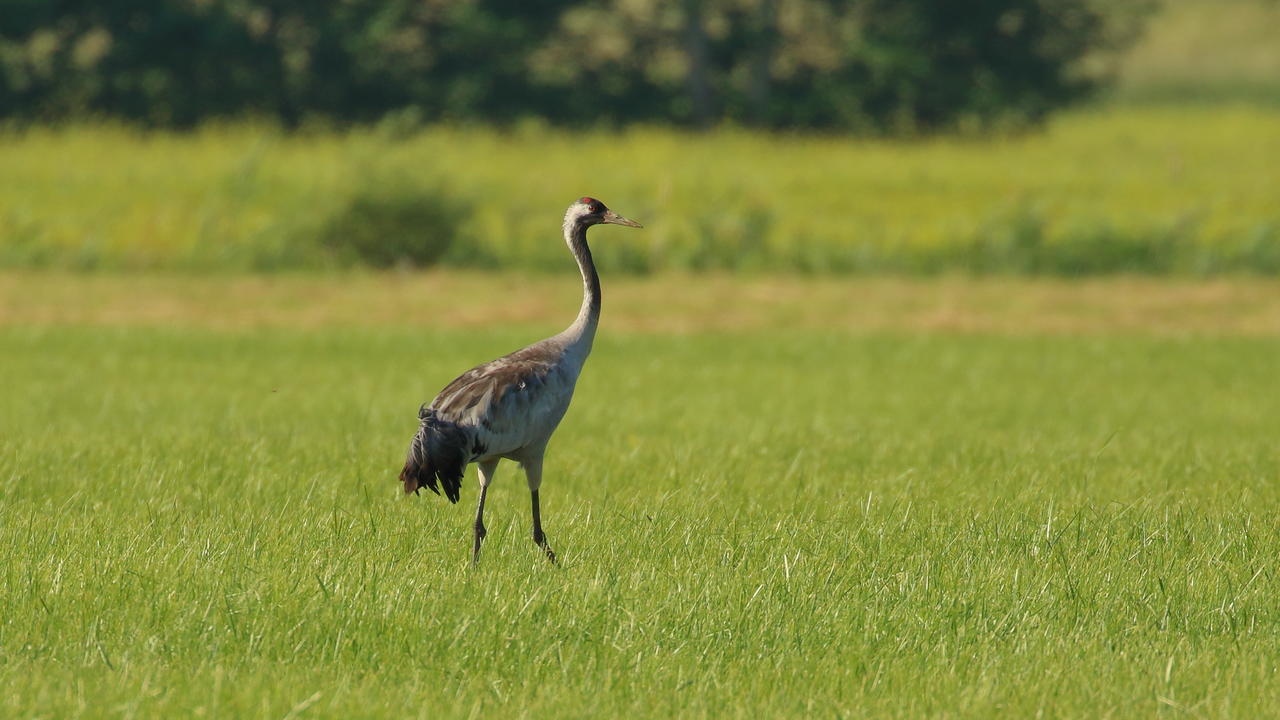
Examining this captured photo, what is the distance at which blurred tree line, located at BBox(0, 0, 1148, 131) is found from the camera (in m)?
46.6

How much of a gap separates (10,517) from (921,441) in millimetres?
7540

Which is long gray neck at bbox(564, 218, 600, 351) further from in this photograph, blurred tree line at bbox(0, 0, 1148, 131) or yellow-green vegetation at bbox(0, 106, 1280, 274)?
blurred tree line at bbox(0, 0, 1148, 131)

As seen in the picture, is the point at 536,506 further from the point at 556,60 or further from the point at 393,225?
the point at 556,60

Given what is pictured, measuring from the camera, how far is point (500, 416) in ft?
28.6

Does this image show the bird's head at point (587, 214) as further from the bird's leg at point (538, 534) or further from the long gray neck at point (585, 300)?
the bird's leg at point (538, 534)

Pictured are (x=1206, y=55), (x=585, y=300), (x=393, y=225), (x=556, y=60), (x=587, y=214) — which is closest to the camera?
(x=585, y=300)

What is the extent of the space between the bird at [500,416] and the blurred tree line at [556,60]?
39.3m

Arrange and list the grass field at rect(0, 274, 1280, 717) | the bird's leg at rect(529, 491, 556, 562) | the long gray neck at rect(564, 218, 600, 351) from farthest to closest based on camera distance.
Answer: the long gray neck at rect(564, 218, 600, 351)
the bird's leg at rect(529, 491, 556, 562)
the grass field at rect(0, 274, 1280, 717)

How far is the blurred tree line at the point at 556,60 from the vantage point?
46.6 m

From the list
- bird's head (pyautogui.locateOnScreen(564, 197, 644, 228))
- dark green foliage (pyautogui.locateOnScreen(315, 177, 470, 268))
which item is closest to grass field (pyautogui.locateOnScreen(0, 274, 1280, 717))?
bird's head (pyautogui.locateOnScreen(564, 197, 644, 228))

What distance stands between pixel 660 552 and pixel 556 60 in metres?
43.3

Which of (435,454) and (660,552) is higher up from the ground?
(435,454)

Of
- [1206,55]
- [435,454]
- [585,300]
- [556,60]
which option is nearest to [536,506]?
[435,454]

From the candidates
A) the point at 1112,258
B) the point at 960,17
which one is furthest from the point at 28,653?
the point at 960,17
